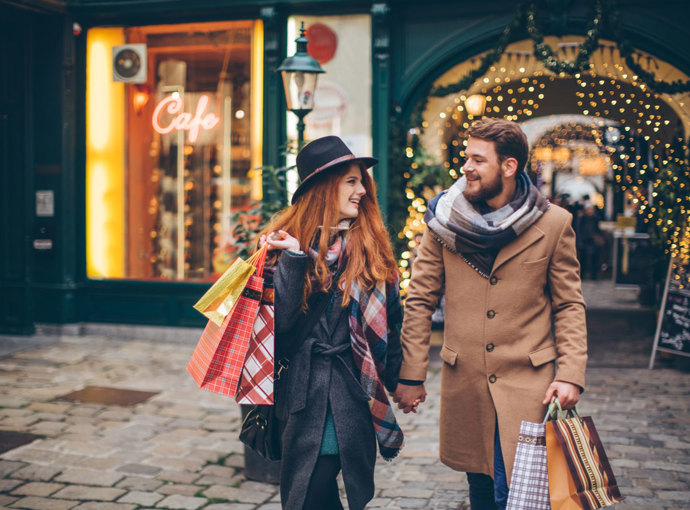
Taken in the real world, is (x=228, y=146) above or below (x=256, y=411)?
above

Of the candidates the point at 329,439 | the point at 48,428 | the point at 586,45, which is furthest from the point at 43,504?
the point at 586,45

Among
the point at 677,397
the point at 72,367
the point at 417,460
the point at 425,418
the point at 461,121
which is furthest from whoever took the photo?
the point at 461,121

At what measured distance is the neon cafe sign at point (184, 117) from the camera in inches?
371

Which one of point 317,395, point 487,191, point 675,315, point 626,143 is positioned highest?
point 626,143

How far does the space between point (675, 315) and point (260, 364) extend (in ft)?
20.6

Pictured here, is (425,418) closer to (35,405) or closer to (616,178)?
(35,405)

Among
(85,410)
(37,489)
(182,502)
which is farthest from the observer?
(85,410)

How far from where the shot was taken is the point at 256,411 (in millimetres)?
3123

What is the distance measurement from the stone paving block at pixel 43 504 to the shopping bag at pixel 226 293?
7.00ft

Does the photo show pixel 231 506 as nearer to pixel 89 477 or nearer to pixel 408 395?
pixel 89 477

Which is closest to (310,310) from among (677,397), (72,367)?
(677,397)

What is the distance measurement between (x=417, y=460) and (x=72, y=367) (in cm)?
419

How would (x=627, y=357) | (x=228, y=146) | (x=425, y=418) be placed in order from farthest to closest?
(x=228, y=146)
(x=627, y=357)
(x=425, y=418)

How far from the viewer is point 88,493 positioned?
455 centimetres
